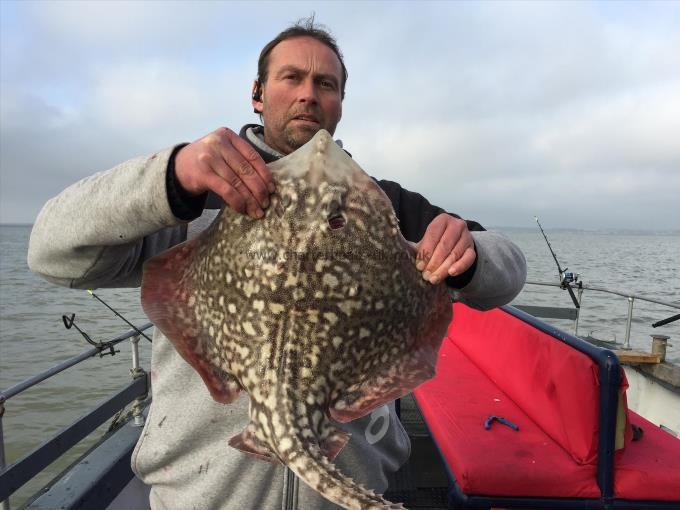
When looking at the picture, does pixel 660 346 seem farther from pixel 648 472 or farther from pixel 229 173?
pixel 229 173

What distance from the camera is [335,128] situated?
99.8 inches

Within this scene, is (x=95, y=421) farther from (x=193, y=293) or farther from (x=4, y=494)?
(x=193, y=293)

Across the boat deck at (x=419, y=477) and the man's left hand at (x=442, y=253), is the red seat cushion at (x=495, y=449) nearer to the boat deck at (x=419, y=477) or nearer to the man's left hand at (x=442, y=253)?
the boat deck at (x=419, y=477)

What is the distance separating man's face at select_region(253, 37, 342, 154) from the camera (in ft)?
7.70

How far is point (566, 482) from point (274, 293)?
2915 mm

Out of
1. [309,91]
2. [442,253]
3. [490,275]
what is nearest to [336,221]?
[442,253]

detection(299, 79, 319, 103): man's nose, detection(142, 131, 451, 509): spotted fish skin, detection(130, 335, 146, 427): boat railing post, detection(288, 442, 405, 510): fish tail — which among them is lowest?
detection(130, 335, 146, 427): boat railing post

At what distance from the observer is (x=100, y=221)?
5.32ft

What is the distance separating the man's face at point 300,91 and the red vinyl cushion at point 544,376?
257 cm

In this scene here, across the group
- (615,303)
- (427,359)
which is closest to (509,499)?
(427,359)

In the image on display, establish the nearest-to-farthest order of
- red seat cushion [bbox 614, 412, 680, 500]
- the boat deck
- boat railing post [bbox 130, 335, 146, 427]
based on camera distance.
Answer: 1. red seat cushion [bbox 614, 412, 680, 500]
2. boat railing post [bbox 130, 335, 146, 427]
3. the boat deck

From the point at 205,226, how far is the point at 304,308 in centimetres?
94

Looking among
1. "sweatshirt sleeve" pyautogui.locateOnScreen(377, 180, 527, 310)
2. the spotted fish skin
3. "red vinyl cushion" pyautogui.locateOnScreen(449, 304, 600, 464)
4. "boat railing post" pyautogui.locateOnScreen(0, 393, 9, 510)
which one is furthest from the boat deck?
the spotted fish skin

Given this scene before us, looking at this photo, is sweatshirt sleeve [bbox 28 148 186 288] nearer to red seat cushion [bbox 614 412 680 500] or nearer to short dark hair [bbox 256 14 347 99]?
short dark hair [bbox 256 14 347 99]
